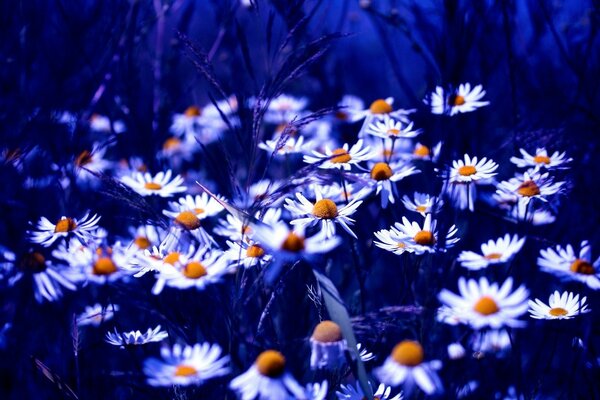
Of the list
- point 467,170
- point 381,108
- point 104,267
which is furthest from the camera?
point 381,108

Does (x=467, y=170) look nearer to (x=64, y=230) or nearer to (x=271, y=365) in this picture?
(x=271, y=365)

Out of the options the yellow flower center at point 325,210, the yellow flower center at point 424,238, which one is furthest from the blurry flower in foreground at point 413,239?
the yellow flower center at point 325,210

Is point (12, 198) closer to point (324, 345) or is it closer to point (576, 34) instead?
point (324, 345)

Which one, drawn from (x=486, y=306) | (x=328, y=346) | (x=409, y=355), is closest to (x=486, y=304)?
(x=486, y=306)

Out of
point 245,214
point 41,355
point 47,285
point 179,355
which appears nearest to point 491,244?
point 245,214

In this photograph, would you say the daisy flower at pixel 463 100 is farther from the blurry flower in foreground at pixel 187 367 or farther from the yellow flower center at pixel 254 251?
the blurry flower in foreground at pixel 187 367

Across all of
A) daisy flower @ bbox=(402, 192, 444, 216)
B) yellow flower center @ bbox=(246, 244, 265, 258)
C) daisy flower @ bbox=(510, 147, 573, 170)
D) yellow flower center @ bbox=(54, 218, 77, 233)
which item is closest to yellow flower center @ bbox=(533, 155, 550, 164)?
daisy flower @ bbox=(510, 147, 573, 170)
